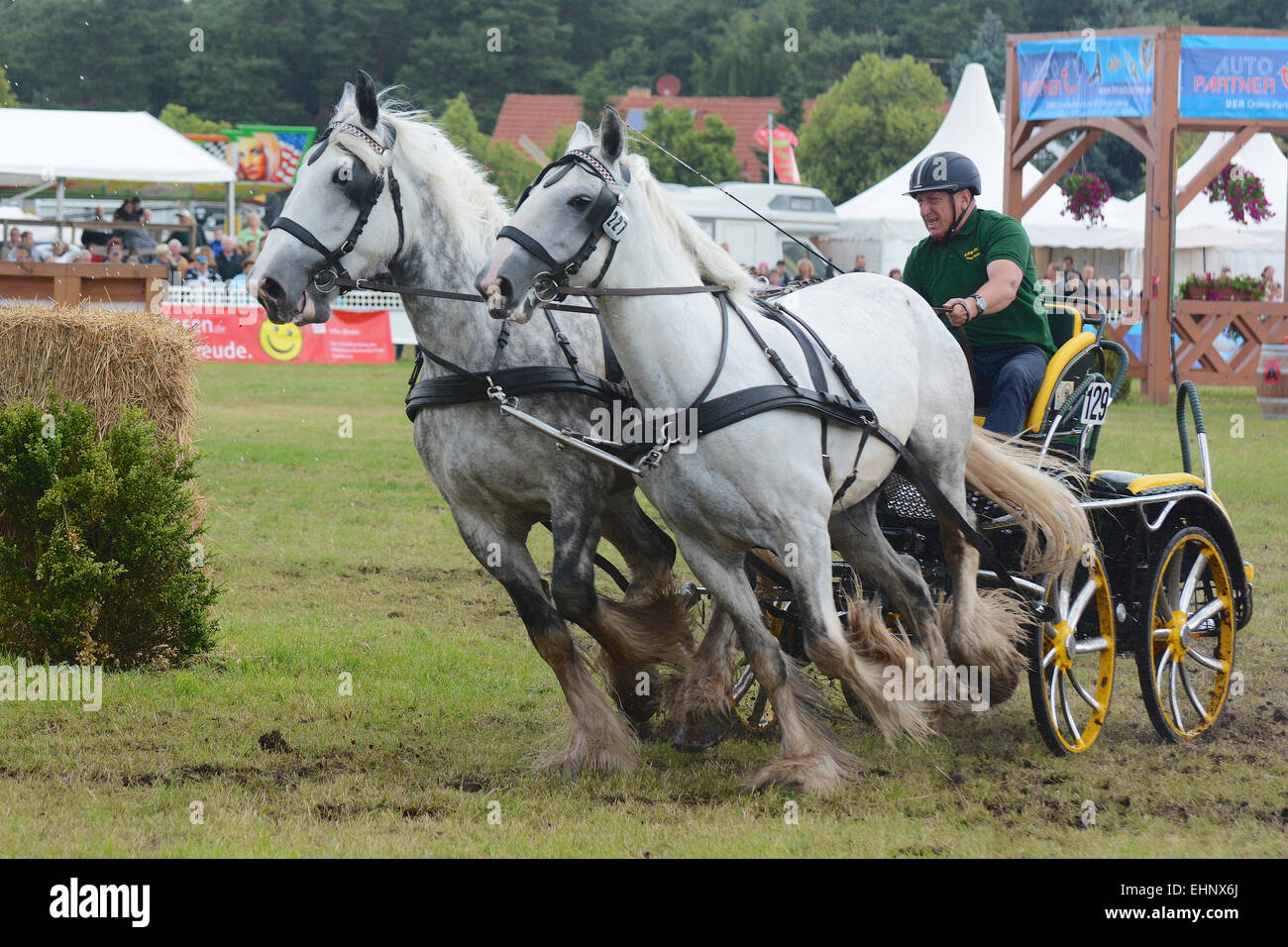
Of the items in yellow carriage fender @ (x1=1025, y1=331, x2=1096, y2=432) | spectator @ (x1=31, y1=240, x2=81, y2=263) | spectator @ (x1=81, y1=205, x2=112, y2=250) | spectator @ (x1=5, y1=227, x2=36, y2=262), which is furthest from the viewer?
spectator @ (x1=81, y1=205, x2=112, y2=250)

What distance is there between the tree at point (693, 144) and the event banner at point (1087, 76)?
931 inches

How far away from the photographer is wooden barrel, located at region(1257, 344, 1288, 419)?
57.5 ft

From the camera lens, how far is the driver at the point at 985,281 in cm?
594

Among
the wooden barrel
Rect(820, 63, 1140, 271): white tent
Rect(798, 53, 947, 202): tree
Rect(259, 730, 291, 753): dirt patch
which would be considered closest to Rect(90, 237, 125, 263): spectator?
Rect(820, 63, 1140, 271): white tent

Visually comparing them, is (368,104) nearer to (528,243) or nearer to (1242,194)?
(528,243)

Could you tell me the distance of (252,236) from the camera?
2833 cm

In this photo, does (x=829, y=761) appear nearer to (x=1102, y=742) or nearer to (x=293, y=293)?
(x=1102, y=742)

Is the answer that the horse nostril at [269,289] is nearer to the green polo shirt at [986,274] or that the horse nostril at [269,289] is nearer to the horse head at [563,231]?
the horse head at [563,231]

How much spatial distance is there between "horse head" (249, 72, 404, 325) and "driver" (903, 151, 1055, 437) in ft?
7.42

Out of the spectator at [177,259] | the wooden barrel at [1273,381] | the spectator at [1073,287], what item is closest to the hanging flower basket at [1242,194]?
the spectator at [1073,287]

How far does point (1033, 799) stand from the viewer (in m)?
4.86

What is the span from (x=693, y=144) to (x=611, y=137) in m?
40.9

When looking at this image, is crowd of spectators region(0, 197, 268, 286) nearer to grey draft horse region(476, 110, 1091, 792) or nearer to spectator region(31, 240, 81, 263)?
spectator region(31, 240, 81, 263)

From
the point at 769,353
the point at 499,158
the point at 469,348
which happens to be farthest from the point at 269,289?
the point at 499,158
